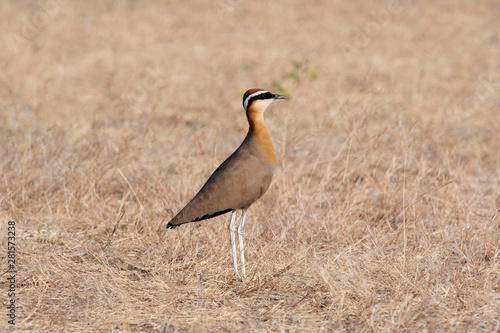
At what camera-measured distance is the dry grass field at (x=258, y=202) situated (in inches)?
150

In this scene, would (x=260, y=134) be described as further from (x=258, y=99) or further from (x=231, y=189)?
(x=231, y=189)

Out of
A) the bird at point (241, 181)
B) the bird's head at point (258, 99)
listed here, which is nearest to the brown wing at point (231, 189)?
the bird at point (241, 181)

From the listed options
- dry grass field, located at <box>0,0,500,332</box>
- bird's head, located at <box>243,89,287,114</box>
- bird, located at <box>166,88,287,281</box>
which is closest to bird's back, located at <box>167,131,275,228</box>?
bird, located at <box>166,88,287,281</box>

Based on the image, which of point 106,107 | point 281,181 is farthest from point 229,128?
point 281,181

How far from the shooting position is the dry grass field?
3822 mm

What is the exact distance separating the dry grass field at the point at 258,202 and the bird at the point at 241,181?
37cm

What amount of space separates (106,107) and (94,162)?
275cm

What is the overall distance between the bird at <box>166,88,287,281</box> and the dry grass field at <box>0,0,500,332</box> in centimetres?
37

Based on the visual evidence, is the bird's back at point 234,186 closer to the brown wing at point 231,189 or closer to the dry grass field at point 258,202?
the brown wing at point 231,189

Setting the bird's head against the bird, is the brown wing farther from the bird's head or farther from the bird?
the bird's head

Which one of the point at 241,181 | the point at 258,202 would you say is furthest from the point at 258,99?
the point at 258,202

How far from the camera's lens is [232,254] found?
14.5 ft

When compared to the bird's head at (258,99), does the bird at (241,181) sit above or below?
below

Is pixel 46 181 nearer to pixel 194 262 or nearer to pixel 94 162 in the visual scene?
pixel 94 162
